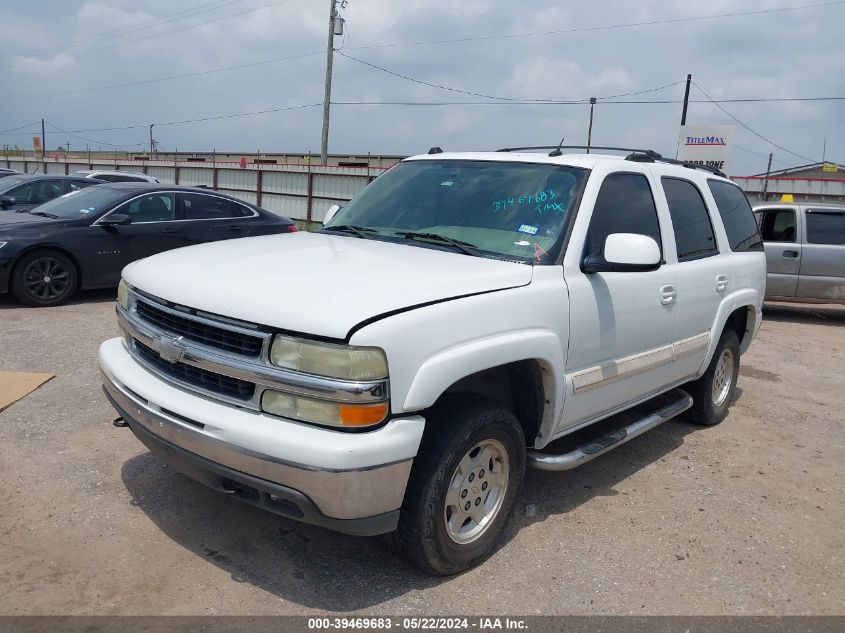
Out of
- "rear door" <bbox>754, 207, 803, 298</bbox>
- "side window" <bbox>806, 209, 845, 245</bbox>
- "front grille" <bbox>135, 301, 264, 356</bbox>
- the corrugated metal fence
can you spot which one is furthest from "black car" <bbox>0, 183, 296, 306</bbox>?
the corrugated metal fence

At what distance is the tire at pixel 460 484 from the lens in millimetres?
2939

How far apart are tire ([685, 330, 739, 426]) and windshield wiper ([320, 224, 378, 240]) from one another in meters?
2.79

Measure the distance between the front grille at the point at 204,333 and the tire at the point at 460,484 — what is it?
807mm

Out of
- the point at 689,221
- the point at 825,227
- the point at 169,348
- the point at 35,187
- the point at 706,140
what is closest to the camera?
the point at 169,348

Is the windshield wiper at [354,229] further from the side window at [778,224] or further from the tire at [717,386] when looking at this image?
the side window at [778,224]

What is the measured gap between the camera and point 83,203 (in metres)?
9.11

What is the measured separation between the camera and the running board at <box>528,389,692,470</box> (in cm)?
363

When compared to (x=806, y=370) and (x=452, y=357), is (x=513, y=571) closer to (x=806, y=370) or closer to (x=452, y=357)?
(x=452, y=357)

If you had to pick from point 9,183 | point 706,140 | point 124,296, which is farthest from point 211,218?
point 706,140

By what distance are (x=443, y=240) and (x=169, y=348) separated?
149 centimetres

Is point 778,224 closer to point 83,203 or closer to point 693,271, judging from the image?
point 693,271

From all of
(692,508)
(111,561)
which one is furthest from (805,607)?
(111,561)

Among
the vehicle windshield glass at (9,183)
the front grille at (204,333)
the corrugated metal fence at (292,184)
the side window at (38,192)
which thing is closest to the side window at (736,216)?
the front grille at (204,333)

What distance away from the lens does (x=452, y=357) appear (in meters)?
2.85
